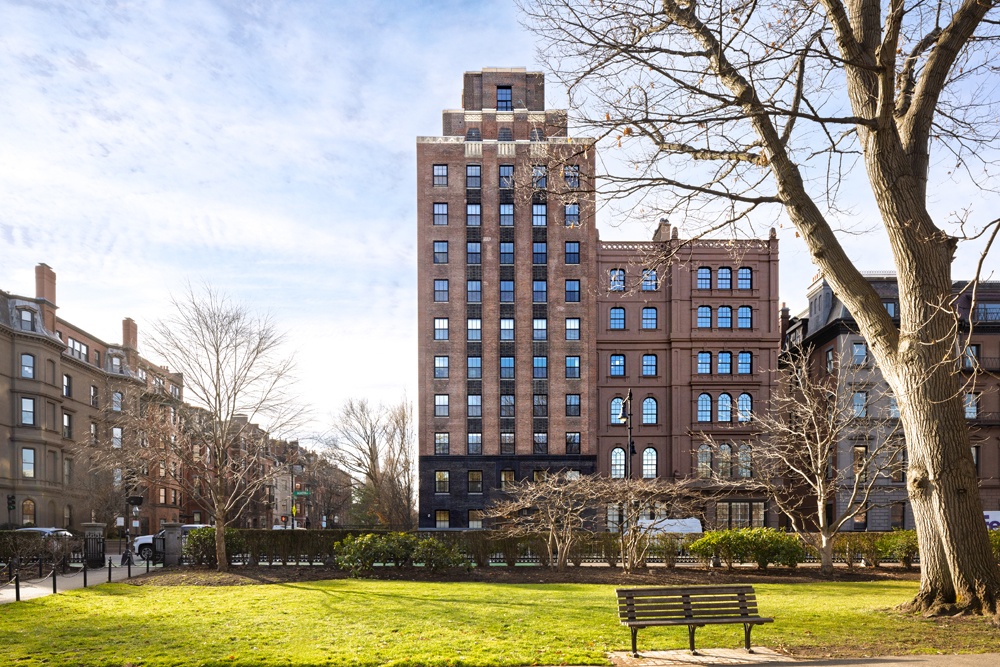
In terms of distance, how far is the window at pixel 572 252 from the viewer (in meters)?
50.4

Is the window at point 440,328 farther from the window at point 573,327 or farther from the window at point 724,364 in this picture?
the window at point 724,364

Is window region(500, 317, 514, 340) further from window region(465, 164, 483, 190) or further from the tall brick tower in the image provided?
window region(465, 164, 483, 190)

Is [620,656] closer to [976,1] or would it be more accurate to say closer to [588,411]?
[976,1]

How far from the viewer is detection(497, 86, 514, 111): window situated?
52.4m

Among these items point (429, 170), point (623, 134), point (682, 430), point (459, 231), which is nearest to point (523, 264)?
point (459, 231)

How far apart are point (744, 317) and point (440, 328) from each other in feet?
64.8

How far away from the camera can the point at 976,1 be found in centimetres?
1158

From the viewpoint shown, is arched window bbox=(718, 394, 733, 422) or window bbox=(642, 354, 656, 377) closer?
arched window bbox=(718, 394, 733, 422)

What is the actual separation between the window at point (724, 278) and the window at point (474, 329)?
51.1 feet

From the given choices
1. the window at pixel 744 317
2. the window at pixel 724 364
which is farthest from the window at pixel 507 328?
the window at pixel 744 317

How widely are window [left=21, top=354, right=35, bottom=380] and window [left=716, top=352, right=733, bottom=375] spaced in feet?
149

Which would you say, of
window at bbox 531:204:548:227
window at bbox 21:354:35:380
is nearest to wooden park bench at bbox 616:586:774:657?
window at bbox 531:204:548:227

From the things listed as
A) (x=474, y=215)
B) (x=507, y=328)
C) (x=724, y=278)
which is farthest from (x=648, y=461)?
(x=474, y=215)

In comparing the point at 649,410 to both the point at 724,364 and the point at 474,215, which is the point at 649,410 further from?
the point at 474,215
